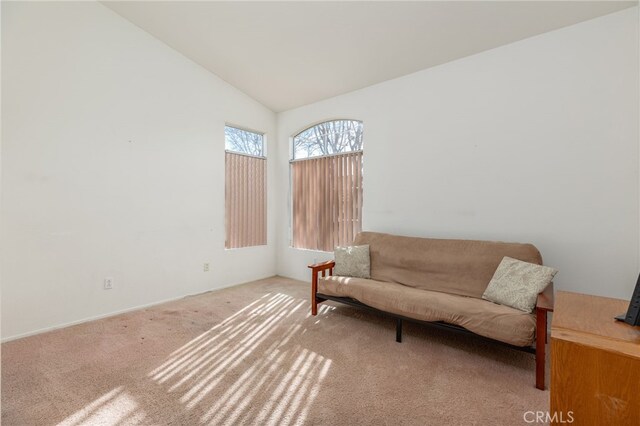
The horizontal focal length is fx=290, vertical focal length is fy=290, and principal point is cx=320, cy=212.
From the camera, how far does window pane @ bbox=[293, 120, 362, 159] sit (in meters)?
4.14

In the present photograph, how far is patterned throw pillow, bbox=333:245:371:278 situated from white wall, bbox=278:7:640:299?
582mm

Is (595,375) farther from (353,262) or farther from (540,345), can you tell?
(353,262)

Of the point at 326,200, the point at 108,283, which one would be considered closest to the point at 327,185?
the point at 326,200

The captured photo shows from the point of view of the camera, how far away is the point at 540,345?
1.95 m

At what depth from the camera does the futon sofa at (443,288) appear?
6.70ft

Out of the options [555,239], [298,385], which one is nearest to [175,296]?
[298,385]

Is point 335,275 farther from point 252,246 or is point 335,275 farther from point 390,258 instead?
point 252,246

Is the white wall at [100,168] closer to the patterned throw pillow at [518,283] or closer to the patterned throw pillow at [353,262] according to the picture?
the patterned throw pillow at [353,262]

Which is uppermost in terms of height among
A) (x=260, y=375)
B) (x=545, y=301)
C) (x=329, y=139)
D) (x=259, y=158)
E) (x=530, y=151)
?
(x=329, y=139)

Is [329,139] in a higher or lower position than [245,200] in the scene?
higher

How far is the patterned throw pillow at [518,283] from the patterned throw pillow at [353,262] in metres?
1.20

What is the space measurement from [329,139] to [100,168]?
114 inches

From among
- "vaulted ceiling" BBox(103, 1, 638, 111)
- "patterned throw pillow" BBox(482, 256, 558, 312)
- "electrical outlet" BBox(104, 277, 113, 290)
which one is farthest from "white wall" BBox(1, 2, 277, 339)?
"patterned throw pillow" BBox(482, 256, 558, 312)

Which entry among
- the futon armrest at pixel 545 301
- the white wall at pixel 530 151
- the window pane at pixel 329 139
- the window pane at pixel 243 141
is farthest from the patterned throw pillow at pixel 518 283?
the window pane at pixel 243 141
